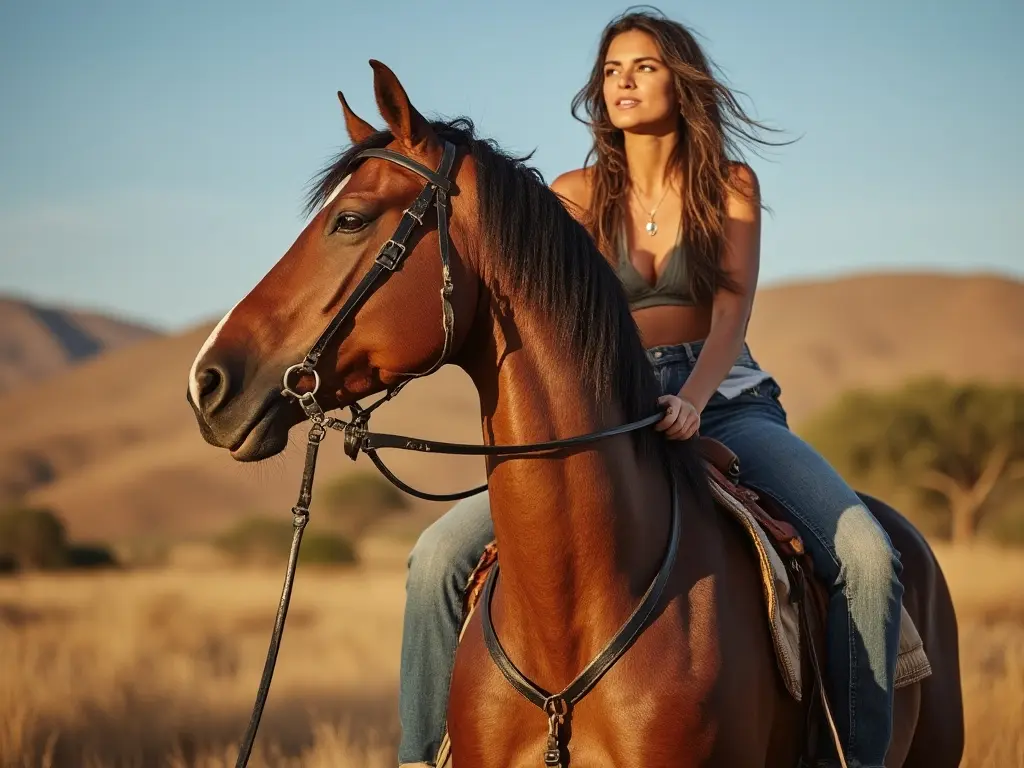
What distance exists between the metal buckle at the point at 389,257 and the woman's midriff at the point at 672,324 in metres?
1.43

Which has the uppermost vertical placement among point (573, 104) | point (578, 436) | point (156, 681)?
point (573, 104)

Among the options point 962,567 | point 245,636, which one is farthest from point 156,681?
point 962,567

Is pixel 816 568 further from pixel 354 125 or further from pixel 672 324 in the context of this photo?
pixel 354 125

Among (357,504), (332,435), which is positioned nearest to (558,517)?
(357,504)

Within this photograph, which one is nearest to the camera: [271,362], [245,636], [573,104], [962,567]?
[271,362]

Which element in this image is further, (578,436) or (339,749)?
(339,749)

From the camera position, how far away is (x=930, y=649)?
15.5ft

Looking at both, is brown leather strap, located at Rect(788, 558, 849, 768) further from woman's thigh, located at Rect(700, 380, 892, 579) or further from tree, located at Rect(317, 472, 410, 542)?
tree, located at Rect(317, 472, 410, 542)

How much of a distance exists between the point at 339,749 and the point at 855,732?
398 cm

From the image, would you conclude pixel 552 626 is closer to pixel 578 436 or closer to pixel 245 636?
pixel 578 436

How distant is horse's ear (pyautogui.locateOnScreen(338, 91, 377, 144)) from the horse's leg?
2698 millimetres

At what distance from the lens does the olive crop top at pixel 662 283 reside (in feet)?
13.4

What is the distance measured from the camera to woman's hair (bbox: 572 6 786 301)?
13.4 feet

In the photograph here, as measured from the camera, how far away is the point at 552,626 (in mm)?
3094
